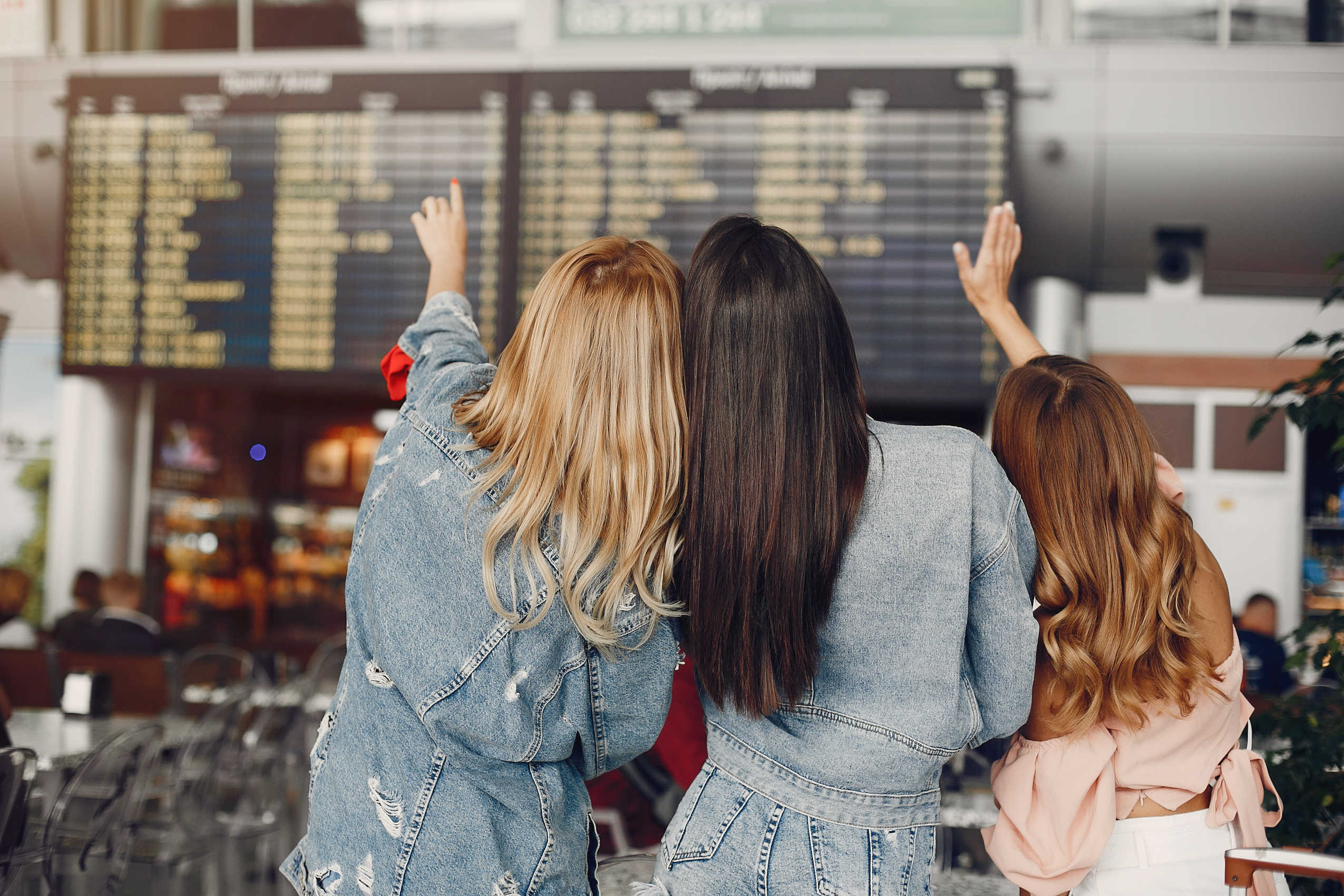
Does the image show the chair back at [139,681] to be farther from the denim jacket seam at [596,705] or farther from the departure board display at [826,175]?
the denim jacket seam at [596,705]

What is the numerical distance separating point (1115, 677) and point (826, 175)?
92.0 inches

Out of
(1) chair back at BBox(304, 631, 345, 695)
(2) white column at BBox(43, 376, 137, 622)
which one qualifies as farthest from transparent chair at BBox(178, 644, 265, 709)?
(2) white column at BBox(43, 376, 137, 622)

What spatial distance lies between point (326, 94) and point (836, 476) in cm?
311

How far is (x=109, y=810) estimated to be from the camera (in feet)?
10.1

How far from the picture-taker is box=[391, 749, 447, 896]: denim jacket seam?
1.22 meters

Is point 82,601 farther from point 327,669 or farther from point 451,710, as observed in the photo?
point 451,710

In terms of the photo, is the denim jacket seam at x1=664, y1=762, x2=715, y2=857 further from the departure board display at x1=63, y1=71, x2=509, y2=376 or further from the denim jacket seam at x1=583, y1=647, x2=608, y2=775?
the departure board display at x1=63, y1=71, x2=509, y2=376

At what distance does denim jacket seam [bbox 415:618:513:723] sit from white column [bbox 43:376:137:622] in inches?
162

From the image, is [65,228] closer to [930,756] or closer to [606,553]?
[606,553]

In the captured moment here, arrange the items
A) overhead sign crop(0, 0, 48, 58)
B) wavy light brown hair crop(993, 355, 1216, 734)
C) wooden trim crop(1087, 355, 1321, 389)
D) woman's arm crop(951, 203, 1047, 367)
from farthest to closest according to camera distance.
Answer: overhead sign crop(0, 0, 48, 58)
wooden trim crop(1087, 355, 1321, 389)
woman's arm crop(951, 203, 1047, 367)
wavy light brown hair crop(993, 355, 1216, 734)

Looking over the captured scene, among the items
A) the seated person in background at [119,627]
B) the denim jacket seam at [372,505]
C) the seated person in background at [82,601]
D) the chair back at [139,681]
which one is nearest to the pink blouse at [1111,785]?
the denim jacket seam at [372,505]

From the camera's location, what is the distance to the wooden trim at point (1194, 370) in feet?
12.6

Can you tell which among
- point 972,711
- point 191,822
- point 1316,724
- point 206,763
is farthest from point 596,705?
point 191,822

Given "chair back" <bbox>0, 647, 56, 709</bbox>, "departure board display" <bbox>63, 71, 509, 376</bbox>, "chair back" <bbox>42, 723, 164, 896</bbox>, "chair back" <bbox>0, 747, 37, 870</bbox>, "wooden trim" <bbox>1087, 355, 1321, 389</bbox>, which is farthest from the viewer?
"chair back" <bbox>0, 647, 56, 709</bbox>
